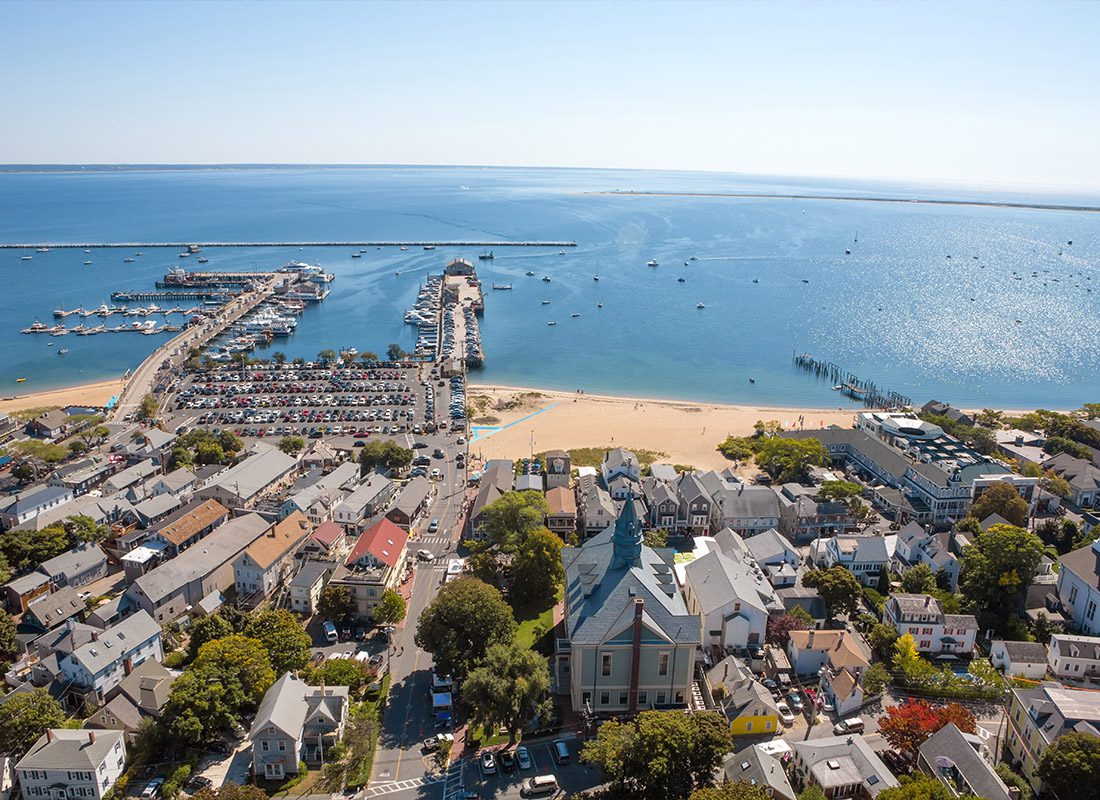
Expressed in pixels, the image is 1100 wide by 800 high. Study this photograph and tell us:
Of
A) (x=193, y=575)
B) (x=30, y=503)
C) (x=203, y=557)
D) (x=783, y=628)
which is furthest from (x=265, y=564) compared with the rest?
(x=783, y=628)

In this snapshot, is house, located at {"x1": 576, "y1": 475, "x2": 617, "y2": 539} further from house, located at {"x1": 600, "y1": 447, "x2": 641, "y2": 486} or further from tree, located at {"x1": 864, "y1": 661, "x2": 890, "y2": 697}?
tree, located at {"x1": 864, "y1": 661, "x2": 890, "y2": 697}

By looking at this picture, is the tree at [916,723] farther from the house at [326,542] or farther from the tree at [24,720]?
the tree at [24,720]

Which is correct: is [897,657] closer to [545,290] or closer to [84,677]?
[84,677]

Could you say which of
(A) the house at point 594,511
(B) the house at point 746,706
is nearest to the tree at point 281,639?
(B) the house at point 746,706

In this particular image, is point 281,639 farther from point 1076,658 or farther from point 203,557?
point 1076,658

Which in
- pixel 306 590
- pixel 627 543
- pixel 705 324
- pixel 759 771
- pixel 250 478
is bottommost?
pixel 306 590

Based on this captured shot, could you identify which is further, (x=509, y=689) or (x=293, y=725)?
(x=509, y=689)

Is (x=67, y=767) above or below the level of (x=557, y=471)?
below
